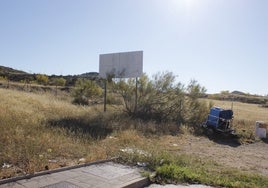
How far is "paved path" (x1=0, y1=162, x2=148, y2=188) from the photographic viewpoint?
20.5 feet

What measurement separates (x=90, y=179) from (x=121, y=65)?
14091 mm

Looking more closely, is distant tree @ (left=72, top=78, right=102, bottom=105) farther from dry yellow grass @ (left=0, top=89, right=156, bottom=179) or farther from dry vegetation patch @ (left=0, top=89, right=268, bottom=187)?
dry yellow grass @ (left=0, top=89, right=156, bottom=179)

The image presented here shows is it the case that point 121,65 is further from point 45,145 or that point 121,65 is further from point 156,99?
point 45,145

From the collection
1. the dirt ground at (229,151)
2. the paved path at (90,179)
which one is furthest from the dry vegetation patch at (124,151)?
the paved path at (90,179)

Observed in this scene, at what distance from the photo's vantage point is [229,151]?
13648 mm

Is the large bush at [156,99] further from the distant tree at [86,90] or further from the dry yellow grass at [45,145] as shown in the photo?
the distant tree at [86,90]

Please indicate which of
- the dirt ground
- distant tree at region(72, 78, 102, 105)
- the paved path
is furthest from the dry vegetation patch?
distant tree at region(72, 78, 102, 105)

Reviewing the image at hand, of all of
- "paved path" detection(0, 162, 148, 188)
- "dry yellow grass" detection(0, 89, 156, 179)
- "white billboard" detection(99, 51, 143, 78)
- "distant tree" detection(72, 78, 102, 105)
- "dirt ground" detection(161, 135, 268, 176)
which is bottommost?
"dirt ground" detection(161, 135, 268, 176)

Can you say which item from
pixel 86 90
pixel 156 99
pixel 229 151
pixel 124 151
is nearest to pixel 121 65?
pixel 156 99

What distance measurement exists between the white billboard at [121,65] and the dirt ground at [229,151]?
17.8 feet

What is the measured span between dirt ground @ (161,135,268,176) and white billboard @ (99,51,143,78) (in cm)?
543

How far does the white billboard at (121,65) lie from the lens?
64.7 ft

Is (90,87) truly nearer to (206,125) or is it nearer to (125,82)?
(125,82)

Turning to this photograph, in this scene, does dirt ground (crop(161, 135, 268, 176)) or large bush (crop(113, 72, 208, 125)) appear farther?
large bush (crop(113, 72, 208, 125))
